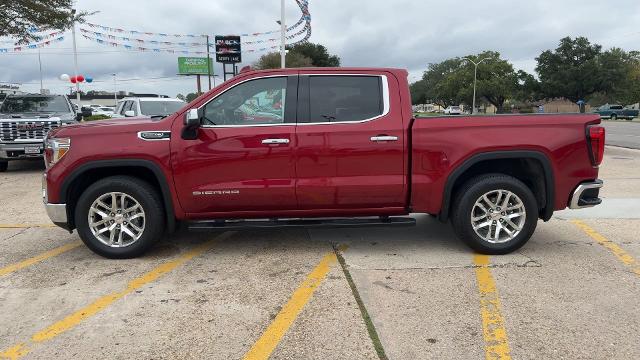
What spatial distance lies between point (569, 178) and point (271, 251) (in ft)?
9.88

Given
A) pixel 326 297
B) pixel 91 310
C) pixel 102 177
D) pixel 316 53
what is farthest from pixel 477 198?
pixel 316 53

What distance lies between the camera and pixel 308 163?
15.3ft

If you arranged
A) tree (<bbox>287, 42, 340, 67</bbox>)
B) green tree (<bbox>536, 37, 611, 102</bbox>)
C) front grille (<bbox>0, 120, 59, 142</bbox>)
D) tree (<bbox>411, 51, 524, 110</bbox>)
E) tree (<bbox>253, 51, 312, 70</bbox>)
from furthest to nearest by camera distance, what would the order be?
tree (<bbox>411, 51, 524, 110</bbox>)
green tree (<bbox>536, 37, 611, 102</bbox>)
tree (<bbox>287, 42, 340, 67</bbox>)
tree (<bbox>253, 51, 312, 70</bbox>)
front grille (<bbox>0, 120, 59, 142</bbox>)

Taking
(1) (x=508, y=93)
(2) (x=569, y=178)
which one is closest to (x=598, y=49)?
(1) (x=508, y=93)

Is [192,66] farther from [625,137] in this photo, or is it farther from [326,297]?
[326,297]

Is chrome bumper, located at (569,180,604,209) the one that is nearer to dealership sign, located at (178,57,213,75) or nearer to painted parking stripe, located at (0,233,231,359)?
painted parking stripe, located at (0,233,231,359)

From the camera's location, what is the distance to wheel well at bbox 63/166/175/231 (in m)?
4.79

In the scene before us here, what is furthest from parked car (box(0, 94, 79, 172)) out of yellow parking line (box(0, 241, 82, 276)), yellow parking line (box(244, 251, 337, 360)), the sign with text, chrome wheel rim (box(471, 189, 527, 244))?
the sign with text

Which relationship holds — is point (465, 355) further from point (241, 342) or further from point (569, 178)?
point (569, 178)

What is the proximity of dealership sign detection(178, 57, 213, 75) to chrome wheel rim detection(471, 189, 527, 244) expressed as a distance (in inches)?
1952

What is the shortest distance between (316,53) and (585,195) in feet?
199

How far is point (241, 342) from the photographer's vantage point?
3.26m


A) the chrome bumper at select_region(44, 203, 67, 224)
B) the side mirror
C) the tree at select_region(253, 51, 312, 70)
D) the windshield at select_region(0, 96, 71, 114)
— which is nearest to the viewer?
the side mirror

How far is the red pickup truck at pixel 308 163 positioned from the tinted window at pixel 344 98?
0.01m
